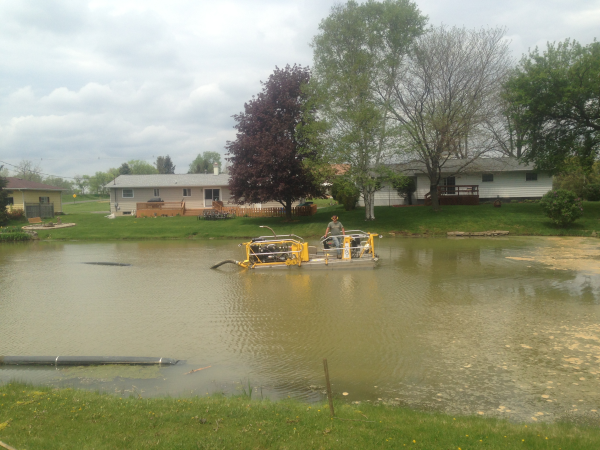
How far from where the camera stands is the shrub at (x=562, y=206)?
25594 millimetres

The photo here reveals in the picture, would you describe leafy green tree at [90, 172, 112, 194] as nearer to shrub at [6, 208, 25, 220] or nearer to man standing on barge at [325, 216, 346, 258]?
shrub at [6, 208, 25, 220]

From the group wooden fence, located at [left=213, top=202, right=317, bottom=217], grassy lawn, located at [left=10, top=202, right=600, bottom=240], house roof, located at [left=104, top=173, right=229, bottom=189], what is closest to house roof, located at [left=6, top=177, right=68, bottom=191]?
house roof, located at [left=104, top=173, right=229, bottom=189]

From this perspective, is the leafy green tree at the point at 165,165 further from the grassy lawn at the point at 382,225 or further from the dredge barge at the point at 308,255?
the dredge barge at the point at 308,255

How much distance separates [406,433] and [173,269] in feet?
46.2

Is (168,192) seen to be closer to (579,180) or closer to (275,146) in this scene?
(275,146)

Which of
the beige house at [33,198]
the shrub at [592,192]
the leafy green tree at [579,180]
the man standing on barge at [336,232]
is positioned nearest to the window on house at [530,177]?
the leafy green tree at [579,180]

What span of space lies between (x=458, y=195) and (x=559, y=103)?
35.5ft

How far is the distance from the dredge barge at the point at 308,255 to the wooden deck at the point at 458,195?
22.0m

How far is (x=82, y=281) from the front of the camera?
1520cm

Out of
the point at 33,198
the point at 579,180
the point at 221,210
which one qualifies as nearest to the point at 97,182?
the point at 33,198

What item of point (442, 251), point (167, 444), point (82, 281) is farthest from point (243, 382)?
point (442, 251)

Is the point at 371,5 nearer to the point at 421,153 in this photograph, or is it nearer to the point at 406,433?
the point at 421,153

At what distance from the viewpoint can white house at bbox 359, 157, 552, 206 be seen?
124 ft

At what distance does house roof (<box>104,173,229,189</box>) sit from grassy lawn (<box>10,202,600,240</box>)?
729cm
